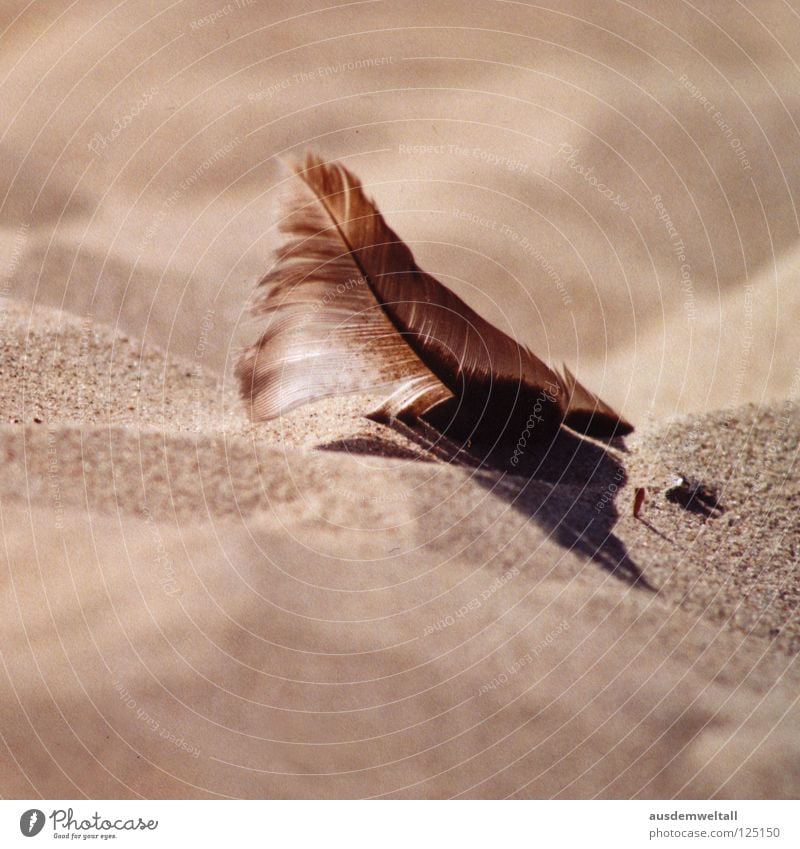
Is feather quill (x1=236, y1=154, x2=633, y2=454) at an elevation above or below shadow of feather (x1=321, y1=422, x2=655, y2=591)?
above

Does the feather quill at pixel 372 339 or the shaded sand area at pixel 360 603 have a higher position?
the feather quill at pixel 372 339

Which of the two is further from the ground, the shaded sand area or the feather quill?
the feather quill

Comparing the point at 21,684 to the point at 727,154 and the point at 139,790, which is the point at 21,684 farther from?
the point at 727,154

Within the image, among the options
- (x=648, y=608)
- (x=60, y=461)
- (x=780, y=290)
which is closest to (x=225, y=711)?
(x=60, y=461)

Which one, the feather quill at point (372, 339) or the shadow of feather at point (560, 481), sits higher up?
the feather quill at point (372, 339)
